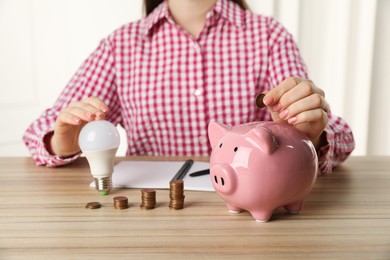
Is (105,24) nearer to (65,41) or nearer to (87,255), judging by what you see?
(65,41)

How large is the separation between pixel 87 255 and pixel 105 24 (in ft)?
6.05

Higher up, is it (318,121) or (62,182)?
(318,121)

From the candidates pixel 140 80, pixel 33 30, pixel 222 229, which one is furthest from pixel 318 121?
pixel 33 30

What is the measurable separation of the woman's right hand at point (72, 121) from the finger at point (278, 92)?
0.85 ft

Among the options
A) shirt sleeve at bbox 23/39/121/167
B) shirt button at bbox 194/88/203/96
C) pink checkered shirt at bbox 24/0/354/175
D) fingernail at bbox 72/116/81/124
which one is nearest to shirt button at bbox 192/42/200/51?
pink checkered shirt at bbox 24/0/354/175

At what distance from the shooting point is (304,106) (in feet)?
2.16

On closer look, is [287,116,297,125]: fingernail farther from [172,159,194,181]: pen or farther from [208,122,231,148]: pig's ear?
[172,159,194,181]: pen

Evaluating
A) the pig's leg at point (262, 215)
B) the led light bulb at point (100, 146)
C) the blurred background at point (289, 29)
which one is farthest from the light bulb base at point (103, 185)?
the blurred background at point (289, 29)

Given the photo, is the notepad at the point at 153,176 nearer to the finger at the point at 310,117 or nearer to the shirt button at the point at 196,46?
the finger at the point at 310,117

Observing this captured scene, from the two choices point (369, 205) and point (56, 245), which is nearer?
point (56, 245)

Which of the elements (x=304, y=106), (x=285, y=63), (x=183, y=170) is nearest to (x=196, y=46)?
(x=285, y=63)

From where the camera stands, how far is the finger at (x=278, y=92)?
2.13ft

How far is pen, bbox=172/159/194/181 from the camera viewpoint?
762mm

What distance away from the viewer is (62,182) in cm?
78
